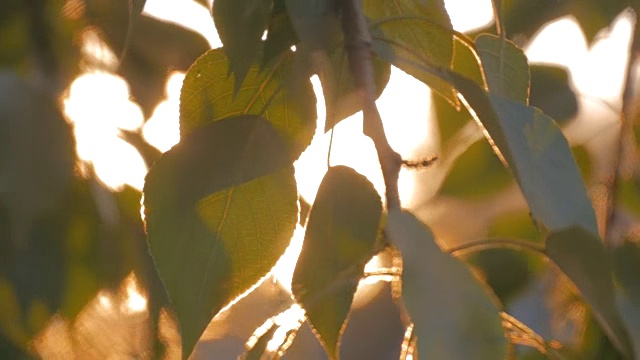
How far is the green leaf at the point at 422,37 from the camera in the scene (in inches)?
13.0

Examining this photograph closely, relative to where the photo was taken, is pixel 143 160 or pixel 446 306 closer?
pixel 446 306

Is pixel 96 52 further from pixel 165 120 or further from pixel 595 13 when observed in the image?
pixel 595 13

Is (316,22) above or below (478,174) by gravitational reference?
above

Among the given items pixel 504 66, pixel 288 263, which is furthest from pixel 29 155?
pixel 504 66

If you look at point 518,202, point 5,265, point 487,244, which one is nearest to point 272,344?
point 487,244

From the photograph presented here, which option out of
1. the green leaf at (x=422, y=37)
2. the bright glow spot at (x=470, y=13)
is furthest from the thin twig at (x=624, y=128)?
the green leaf at (x=422, y=37)

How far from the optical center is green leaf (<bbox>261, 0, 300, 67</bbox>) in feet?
1.06

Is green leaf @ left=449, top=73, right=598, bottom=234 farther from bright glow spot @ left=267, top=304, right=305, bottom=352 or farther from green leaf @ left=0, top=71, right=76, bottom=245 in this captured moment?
green leaf @ left=0, top=71, right=76, bottom=245

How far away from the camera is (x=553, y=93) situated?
1.91 feet

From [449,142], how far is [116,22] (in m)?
0.25

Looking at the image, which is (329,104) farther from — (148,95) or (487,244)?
(148,95)

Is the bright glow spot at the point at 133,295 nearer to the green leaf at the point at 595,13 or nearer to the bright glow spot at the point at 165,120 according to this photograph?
the bright glow spot at the point at 165,120

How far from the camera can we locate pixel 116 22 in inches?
23.1

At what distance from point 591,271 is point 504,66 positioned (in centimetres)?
12
